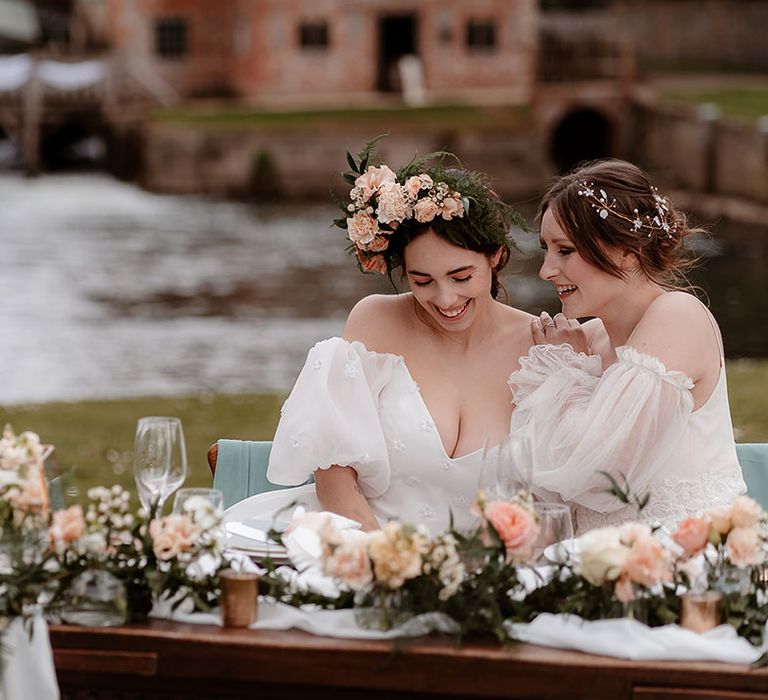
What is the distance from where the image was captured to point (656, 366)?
3.80 meters

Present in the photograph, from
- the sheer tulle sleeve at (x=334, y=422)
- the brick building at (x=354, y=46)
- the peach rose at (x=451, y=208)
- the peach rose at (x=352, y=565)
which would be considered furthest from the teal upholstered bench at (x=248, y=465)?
the brick building at (x=354, y=46)

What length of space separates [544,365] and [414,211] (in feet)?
1.77

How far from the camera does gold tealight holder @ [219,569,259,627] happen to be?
2977mm

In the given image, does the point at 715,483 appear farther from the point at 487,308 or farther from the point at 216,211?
the point at 216,211

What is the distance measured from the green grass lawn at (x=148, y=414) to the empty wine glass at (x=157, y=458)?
13.2ft

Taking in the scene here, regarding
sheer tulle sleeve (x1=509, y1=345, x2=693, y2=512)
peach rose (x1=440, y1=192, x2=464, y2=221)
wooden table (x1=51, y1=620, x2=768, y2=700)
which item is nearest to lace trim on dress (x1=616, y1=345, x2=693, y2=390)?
sheer tulle sleeve (x1=509, y1=345, x2=693, y2=512)

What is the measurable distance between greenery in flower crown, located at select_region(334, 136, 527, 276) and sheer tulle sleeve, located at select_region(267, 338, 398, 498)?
0.28m

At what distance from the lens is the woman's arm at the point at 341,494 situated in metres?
3.94

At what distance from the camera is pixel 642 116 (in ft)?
109

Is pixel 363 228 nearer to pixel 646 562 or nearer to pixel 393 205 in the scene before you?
pixel 393 205

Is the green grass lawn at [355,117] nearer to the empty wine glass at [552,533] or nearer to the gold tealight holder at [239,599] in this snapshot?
the empty wine glass at [552,533]

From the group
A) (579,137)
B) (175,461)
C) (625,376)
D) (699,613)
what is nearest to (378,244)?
(625,376)

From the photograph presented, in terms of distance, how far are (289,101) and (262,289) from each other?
2105 centimetres

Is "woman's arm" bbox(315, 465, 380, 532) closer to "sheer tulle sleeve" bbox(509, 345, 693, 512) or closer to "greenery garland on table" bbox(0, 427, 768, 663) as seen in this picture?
"sheer tulle sleeve" bbox(509, 345, 693, 512)
